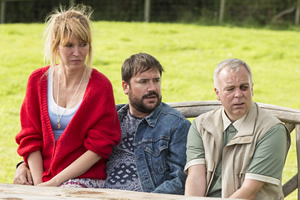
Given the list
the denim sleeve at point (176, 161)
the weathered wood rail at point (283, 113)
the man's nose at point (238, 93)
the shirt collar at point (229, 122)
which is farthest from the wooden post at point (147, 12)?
the man's nose at point (238, 93)

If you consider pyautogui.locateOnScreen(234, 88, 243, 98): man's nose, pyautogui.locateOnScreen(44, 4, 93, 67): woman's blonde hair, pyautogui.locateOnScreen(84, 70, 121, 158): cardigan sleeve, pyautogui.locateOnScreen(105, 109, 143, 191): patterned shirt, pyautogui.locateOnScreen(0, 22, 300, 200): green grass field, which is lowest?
pyautogui.locateOnScreen(0, 22, 300, 200): green grass field

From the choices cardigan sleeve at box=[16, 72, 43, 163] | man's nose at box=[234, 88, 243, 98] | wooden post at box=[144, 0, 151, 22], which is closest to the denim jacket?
man's nose at box=[234, 88, 243, 98]

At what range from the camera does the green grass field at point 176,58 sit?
25.3 feet

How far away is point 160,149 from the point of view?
3.43m

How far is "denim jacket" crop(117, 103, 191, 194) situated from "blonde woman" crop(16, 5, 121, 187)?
6.9 inches

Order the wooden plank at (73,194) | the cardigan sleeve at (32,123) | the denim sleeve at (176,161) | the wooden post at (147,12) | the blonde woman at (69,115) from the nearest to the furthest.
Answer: the wooden plank at (73,194)
the denim sleeve at (176,161)
the blonde woman at (69,115)
the cardigan sleeve at (32,123)
the wooden post at (147,12)

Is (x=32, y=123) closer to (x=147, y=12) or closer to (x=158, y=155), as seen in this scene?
(x=158, y=155)

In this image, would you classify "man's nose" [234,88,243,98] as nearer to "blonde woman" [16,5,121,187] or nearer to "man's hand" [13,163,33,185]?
"blonde woman" [16,5,121,187]

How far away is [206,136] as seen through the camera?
3.19 metres

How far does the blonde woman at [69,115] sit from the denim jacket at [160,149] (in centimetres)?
17

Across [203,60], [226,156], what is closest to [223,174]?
[226,156]

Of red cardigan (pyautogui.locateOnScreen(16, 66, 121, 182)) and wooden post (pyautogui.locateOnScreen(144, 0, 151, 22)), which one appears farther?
wooden post (pyautogui.locateOnScreen(144, 0, 151, 22))

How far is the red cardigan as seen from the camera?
11.3 feet

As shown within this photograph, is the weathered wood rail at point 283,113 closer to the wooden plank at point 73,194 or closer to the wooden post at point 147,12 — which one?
the wooden plank at point 73,194
